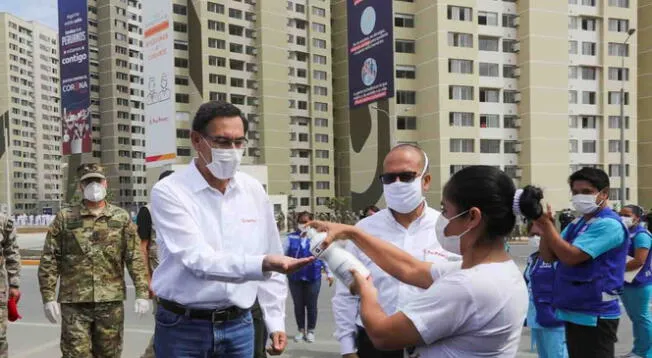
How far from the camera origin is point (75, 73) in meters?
45.6

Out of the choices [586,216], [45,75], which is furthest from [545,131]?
[45,75]

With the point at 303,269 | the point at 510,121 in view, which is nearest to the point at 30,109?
the point at 510,121

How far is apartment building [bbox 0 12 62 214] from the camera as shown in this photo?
9419cm

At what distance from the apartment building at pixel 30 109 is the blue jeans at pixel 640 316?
93954 mm

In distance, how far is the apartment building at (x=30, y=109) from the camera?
94.2m

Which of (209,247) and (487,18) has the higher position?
(487,18)

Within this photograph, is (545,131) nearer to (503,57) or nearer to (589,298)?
(503,57)

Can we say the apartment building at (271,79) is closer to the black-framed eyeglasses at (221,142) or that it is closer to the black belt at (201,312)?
the black-framed eyeglasses at (221,142)

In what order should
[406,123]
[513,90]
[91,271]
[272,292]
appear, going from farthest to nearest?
1. [406,123]
2. [513,90]
3. [91,271]
4. [272,292]

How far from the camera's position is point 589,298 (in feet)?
12.7

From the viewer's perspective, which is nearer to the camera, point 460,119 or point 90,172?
point 90,172

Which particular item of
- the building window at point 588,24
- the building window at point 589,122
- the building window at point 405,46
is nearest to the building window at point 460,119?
the building window at point 405,46

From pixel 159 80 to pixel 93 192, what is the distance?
31.9m

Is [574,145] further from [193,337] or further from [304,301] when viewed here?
[193,337]
